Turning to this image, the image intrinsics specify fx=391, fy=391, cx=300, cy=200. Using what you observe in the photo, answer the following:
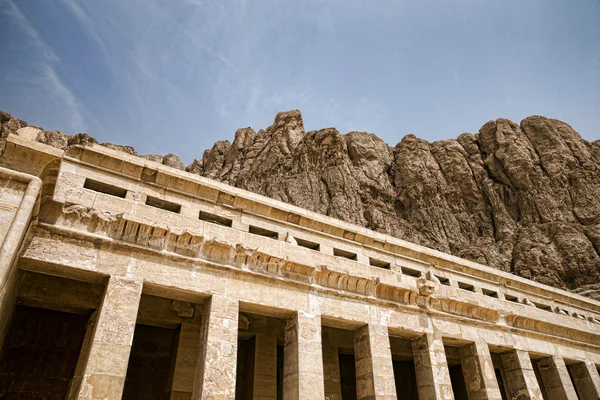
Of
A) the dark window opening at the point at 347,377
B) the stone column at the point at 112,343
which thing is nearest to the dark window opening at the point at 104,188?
the stone column at the point at 112,343

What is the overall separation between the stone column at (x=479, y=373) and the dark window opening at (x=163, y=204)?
1122 cm

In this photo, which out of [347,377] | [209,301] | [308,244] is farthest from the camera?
[347,377]

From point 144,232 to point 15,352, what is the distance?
5914 mm

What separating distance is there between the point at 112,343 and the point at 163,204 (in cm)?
456

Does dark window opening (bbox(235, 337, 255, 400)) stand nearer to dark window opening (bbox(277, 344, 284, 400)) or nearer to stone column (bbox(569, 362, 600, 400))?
dark window opening (bbox(277, 344, 284, 400))

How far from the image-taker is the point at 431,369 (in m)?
12.3

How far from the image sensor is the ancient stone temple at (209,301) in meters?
8.69

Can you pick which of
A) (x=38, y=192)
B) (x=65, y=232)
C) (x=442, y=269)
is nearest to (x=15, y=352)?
(x=65, y=232)

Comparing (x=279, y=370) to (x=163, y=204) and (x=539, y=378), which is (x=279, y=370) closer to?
(x=163, y=204)

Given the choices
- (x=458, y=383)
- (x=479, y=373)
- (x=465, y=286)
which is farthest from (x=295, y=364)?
(x=458, y=383)

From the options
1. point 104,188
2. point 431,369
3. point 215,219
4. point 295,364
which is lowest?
point 295,364

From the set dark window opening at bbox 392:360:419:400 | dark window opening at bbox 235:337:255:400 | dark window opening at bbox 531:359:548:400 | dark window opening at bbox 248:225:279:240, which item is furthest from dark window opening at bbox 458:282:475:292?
dark window opening at bbox 235:337:255:400

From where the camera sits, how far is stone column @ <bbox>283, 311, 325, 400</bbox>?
9914 millimetres

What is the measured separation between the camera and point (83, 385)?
760 cm
